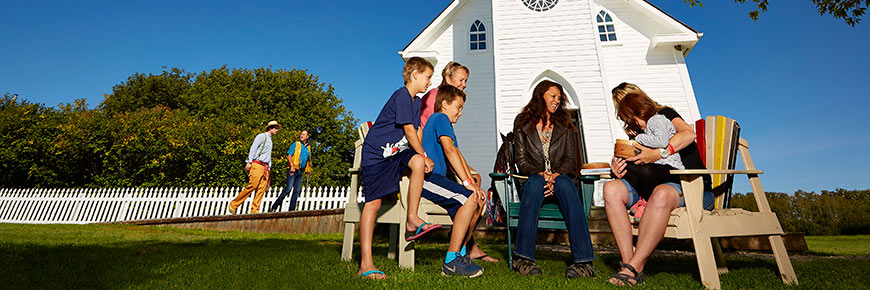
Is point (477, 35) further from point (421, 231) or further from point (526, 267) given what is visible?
point (421, 231)

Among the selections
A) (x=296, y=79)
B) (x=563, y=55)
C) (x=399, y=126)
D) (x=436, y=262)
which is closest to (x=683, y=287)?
(x=436, y=262)

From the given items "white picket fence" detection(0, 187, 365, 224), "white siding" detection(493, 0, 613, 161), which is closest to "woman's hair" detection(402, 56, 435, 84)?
"white siding" detection(493, 0, 613, 161)

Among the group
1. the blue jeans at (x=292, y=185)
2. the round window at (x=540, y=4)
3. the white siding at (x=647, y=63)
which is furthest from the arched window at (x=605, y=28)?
the blue jeans at (x=292, y=185)

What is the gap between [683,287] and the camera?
2385mm

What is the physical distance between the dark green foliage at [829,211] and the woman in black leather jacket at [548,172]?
972cm

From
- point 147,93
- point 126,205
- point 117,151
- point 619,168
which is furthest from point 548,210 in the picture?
point 147,93

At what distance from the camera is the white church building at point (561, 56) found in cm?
976

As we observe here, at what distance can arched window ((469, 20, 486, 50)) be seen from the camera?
41.3 ft

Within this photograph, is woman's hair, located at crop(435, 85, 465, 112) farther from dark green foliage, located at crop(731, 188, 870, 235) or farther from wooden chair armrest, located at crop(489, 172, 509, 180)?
dark green foliage, located at crop(731, 188, 870, 235)

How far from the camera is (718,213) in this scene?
8.34ft

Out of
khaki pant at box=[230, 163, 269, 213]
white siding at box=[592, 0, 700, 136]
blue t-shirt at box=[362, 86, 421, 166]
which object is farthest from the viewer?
white siding at box=[592, 0, 700, 136]

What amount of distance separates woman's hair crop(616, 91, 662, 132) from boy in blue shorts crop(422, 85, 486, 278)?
1299 millimetres

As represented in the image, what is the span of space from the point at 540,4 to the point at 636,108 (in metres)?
8.69

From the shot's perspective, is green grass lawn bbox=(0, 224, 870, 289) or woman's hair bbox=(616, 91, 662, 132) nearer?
green grass lawn bbox=(0, 224, 870, 289)
